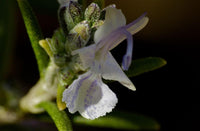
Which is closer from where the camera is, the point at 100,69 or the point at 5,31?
the point at 100,69

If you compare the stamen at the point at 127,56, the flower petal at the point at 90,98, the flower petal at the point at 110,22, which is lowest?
the flower petal at the point at 90,98

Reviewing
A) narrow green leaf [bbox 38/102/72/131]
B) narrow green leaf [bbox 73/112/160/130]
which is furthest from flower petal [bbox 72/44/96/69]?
narrow green leaf [bbox 73/112/160/130]

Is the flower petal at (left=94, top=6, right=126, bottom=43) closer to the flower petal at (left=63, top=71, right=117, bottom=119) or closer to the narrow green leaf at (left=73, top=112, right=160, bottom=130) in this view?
the flower petal at (left=63, top=71, right=117, bottom=119)

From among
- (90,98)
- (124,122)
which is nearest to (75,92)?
(90,98)

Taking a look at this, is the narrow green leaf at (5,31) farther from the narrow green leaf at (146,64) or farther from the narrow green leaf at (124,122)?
the narrow green leaf at (146,64)

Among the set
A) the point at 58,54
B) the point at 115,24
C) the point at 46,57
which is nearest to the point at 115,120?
the point at 46,57

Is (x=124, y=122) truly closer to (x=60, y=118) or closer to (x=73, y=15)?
(x=60, y=118)

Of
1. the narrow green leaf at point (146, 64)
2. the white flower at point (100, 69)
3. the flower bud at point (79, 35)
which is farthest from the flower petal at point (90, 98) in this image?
the narrow green leaf at point (146, 64)
